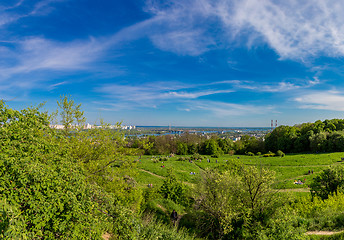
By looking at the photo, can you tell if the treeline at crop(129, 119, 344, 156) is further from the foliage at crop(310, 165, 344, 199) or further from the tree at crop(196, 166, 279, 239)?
the tree at crop(196, 166, 279, 239)

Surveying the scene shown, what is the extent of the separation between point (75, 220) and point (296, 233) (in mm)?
8989

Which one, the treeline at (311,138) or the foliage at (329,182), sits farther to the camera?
the treeline at (311,138)

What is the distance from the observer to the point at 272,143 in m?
65.9

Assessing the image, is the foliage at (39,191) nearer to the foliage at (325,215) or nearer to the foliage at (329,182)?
the foliage at (325,215)

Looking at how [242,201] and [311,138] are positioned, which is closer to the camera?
[242,201]

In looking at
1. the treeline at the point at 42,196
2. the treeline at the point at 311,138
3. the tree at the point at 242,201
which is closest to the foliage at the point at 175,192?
the tree at the point at 242,201

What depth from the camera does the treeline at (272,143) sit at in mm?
51794

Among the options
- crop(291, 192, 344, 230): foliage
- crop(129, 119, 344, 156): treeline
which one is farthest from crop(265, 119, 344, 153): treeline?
crop(291, 192, 344, 230): foliage

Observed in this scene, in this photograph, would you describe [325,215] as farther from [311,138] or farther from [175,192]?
[311,138]

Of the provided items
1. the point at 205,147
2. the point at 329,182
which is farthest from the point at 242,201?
the point at 205,147

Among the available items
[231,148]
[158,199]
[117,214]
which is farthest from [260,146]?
[117,214]

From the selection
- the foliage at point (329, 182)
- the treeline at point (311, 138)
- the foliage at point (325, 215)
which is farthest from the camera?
the treeline at point (311, 138)

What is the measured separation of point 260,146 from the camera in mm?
66625

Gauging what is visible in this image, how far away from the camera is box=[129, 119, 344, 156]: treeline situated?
51.8 meters
